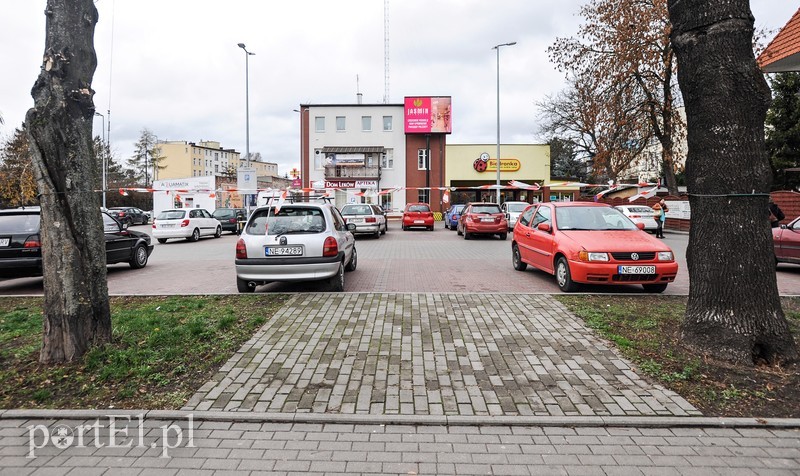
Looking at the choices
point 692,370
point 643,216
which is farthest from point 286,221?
point 643,216

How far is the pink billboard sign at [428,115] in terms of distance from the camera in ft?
154

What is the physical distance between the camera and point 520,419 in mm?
3443

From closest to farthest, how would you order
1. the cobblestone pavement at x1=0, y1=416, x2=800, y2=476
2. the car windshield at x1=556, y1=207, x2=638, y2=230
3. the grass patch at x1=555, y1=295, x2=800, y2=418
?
the cobblestone pavement at x1=0, y1=416, x2=800, y2=476 < the grass patch at x1=555, y1=295, x2=800, y2=418 < the car windshield at x1=556, y1=207, x2=638, y2=230

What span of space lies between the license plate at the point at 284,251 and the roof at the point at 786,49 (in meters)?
15.8

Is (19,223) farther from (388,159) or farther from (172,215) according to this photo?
(388,159)

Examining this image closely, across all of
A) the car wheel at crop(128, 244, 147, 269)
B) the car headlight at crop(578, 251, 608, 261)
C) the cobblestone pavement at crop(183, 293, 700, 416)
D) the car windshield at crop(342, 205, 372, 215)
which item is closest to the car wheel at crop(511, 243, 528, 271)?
the car headlight at crop(578, 251, 608, 261)

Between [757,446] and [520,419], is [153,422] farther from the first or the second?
A: [757,446]

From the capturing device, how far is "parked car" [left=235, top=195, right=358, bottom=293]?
25.1ft

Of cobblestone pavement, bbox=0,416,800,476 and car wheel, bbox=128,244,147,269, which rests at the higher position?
car wheel, bbox=128,244,147,269

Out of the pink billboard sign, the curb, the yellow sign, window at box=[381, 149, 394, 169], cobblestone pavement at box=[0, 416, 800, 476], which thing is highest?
the pink billboard sign

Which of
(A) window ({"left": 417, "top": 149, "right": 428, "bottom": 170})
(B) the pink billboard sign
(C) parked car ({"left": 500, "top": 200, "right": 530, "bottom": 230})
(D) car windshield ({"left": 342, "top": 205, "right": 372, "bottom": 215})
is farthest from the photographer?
(A) window ({"left": 417, "top": 149, "right": 428, "bottom": 170})

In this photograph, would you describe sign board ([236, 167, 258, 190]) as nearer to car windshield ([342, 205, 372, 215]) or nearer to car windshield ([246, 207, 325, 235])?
car windshield ([342, 205, 372, 215])

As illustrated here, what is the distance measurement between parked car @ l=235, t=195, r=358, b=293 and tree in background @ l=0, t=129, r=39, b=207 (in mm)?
34099

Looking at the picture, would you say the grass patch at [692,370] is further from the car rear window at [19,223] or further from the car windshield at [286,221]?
the car rear window at [19,223]
